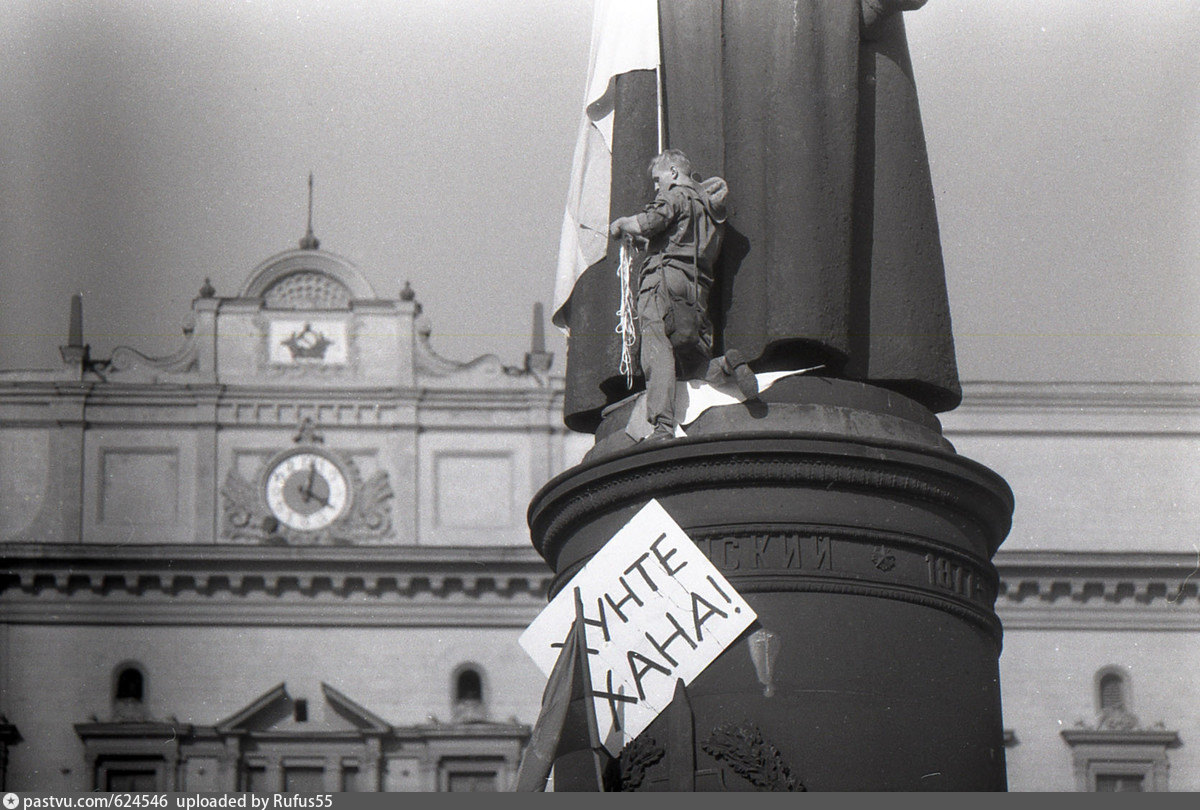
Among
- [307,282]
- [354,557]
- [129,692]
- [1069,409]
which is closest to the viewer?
[129,692]

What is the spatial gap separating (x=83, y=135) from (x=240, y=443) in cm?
2569

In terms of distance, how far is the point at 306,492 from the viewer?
37688 mm

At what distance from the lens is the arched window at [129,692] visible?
36.1 m

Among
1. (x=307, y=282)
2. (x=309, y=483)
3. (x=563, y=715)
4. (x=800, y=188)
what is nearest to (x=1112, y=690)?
(x=309, y=483)

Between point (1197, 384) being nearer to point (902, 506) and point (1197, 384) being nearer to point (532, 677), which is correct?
point (532, 677)

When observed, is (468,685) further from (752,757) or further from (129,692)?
(752,757)

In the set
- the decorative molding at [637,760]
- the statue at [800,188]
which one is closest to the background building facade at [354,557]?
the statue at [800,188]

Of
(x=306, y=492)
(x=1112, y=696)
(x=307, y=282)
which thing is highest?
(x=307, y=282)

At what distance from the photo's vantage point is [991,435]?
127ft

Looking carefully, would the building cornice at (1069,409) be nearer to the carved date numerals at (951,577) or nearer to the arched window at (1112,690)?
the arched window at (1112,690)

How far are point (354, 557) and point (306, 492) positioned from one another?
180cm

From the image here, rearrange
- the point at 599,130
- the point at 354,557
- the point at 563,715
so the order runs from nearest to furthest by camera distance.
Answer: the point at 563,715 < the point at 599,130 < the point at 354,557

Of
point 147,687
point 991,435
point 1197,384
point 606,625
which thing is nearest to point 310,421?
point 147,687

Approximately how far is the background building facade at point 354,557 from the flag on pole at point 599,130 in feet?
96.0
